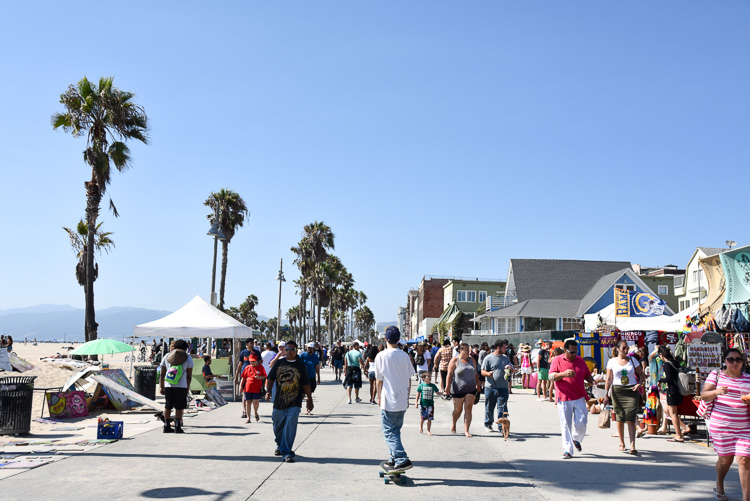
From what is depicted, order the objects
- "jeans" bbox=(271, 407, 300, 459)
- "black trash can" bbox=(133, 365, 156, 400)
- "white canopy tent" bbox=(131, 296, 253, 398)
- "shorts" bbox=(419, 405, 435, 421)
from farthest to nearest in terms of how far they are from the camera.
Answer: "white canopy tent" bbox=(131, 296, 253, 398) → "black trash can" bbox=(133, 365, 156, 400) → "shorts" bbox=(419, 405, 435, 421) → "jeans" bbox=(271, 407, 300, 459)

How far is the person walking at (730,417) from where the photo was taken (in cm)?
616

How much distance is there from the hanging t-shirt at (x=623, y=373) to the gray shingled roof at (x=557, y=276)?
49.2m

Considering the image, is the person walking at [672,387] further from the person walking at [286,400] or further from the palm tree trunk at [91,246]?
the palm tree trunk at [91,246]

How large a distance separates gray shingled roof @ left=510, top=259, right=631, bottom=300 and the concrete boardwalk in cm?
4778

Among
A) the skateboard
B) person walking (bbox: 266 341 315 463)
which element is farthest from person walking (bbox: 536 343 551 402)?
the skateboard

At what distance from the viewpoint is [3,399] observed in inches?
428

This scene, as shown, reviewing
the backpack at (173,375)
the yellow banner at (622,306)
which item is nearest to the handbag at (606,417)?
the backpack at (173,375)

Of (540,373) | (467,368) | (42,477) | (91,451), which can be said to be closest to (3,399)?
(91,451)

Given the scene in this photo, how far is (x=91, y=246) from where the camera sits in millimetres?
23953

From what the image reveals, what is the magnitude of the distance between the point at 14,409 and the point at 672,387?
11.4 meters

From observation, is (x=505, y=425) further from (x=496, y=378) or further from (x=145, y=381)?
(x=145, y=381)

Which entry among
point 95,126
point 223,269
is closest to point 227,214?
point 223,269

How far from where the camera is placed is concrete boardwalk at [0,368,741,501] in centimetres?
680

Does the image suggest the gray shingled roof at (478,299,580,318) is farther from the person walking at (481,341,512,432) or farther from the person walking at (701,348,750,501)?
the person walking at (701,348,750,501)
